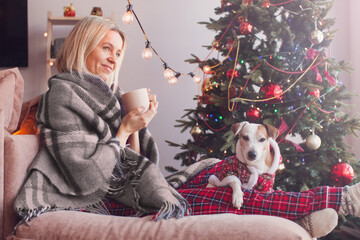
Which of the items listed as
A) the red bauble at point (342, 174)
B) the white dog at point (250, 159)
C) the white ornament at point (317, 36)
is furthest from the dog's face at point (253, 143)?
the white ornament at point (317, 36)

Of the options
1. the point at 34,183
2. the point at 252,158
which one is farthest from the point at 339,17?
the point at 34,183

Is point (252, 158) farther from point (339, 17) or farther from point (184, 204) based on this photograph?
point (339, 17)

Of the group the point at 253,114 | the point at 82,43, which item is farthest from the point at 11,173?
the point at 253,114

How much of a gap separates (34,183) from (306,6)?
5.97 ft

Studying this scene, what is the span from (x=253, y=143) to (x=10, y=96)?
2.85ft

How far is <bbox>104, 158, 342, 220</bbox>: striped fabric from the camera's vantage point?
111 cm

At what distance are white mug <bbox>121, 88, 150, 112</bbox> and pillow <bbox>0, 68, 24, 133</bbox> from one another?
1.31 feet

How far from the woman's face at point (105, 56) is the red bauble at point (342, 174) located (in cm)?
134

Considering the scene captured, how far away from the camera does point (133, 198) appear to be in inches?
48.6

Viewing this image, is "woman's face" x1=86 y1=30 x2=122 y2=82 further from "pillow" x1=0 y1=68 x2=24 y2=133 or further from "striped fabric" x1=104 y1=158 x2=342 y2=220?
"striped fabric" x1=104 y1=158 x2=342 y2=220

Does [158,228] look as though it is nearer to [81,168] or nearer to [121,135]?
[81,168]

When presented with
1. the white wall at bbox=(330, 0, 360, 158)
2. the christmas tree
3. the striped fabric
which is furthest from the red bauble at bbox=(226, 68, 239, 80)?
the white wall at bbox=(330, 0, 360, 158)

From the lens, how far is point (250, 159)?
129 cm

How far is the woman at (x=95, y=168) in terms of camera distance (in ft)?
3.78
